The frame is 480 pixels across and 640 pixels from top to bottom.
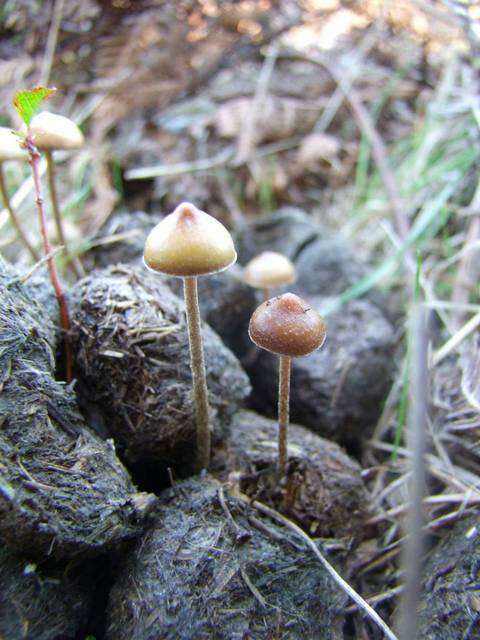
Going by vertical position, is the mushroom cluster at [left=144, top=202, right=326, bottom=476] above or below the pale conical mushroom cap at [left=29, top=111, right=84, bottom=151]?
below

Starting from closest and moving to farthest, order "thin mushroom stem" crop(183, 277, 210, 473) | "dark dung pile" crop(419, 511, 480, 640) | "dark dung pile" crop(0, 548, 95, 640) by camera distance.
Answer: "dark dung pile" crop(0, 548, 95, 640)
"dark dung pile" crop(419, 511, 480, 640)
"thin mushroom stem" crop(183, 277, 210, 473)

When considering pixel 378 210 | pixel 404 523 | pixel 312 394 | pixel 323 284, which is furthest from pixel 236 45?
pixel 404 523

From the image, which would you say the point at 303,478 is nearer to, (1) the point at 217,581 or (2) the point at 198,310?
(1) the point at 217,581

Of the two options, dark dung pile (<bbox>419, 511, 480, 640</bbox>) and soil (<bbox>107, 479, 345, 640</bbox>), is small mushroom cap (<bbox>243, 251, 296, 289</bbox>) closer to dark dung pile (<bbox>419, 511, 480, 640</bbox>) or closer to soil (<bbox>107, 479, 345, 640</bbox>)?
soil (<bbox>107, 479, 345, 640</bbox>)

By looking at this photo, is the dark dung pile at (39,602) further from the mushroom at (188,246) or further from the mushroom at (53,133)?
the mushroom at (53,133)

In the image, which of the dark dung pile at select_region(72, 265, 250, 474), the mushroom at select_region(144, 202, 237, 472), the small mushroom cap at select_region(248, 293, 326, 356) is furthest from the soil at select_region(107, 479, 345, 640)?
the mushroom at select_region(144, 202, 237, 472)

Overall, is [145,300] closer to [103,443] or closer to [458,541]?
[103,443]

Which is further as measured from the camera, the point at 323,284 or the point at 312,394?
the point at 323,284
